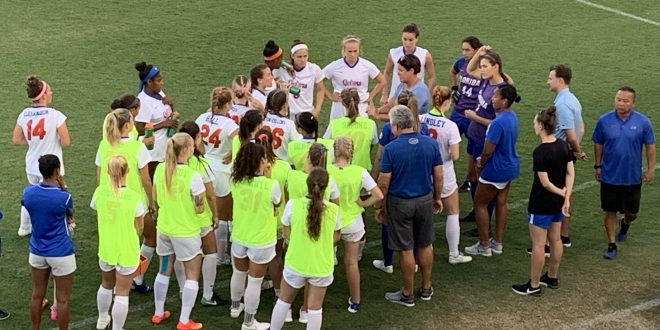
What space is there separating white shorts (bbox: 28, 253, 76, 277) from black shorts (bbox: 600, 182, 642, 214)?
540 centimetres

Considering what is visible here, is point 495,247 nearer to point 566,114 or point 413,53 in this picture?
point 566,114

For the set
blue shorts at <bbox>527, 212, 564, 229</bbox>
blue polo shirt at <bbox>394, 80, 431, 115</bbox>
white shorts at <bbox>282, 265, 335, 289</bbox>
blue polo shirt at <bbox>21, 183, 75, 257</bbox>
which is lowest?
white shorts at <bbox>282, 265, 335, 289</bbox>

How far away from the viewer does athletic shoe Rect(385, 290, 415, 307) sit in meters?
9.27

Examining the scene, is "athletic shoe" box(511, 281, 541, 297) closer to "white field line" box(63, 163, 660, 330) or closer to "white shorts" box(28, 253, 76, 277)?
"white field line" box(63, 163, 660, 330)

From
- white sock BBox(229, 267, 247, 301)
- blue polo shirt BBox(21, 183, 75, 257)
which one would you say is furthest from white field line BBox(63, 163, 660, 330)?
blue polo shirt BBox(21, 183, 75, 257)

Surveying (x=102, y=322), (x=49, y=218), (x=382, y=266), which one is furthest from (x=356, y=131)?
(x=49, y=218)

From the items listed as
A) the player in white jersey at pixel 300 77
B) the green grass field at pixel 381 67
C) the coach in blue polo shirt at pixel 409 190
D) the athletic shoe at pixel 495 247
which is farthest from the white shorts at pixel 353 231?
the player in white jersey at pixel 300 77

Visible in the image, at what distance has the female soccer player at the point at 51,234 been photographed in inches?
313

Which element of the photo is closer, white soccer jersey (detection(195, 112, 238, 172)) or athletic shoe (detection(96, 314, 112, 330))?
athletic shoe (detection(96, 314, 112, 330))

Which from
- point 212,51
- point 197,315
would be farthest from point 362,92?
point 212,51

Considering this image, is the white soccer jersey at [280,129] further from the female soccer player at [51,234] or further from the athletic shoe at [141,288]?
the female soccer player at [51,234]

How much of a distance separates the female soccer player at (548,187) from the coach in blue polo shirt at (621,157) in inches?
44.8

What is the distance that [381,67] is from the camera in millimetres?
15852

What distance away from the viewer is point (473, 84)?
11422mm
